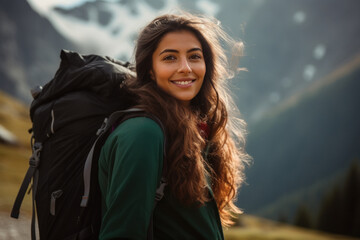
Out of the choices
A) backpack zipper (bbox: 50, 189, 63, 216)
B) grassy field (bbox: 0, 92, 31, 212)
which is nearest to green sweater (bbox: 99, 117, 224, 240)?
backpack zipper (bbox: 50, 189, 63, 216)

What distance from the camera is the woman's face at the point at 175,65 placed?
2850 millimetres

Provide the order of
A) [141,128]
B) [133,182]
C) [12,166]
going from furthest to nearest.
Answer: [12,166]
[141,128]
[133,182]

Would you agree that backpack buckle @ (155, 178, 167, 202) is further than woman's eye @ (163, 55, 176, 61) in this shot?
No

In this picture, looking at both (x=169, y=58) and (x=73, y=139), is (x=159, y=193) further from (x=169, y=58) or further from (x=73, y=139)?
(x=169, y=58)

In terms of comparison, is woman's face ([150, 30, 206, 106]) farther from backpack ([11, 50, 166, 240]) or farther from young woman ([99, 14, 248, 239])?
backpack ([11, 50, 166, 240])

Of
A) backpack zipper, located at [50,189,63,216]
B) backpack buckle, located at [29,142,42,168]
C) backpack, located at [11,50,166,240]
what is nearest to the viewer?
Answer: backpack, located at [11,50,166,240]

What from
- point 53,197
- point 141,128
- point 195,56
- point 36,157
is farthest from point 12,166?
Result: point 141,128

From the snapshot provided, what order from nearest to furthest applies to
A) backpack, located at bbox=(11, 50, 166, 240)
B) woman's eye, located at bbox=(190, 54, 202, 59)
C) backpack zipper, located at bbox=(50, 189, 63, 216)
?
backpack, located at bbox=(11, 50, 166, 240) → backpack zipper, located at bbox=(50, 189, 63, 216) → woman's eye, located at bbox=(190, 54, 202, 59)

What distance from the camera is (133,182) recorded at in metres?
1.94

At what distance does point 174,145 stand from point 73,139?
88 centimetres

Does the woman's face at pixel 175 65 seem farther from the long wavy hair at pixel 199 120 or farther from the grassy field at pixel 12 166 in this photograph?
the grassy field at pixel 12 166

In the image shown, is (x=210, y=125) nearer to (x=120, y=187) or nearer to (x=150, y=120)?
(x=150, y=120)

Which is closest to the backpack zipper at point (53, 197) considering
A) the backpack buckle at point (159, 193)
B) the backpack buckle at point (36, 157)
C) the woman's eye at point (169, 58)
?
the backpack buckle at point (36, 157)

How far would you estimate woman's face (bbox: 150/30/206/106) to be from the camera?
285cm
